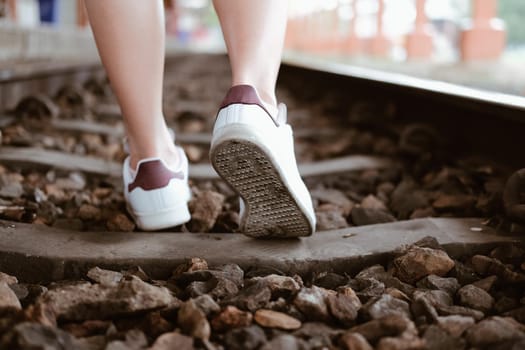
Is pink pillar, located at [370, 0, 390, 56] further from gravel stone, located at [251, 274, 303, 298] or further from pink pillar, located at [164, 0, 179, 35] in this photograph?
pink pillar, located at [164, 0, 179, 35]

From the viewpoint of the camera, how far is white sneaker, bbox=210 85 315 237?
1.23 m

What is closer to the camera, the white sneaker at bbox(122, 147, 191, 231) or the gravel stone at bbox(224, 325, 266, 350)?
the gravel stone at bbox(224, 325, 266, 350)

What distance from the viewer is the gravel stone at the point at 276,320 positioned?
3.37 ft

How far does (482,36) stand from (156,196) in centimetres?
627

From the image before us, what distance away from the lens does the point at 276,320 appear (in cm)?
104

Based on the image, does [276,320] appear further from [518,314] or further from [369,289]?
[518,314]

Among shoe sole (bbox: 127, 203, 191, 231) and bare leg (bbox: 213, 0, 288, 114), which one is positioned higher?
bare leg (bbox: 213, 0, 288, 114)

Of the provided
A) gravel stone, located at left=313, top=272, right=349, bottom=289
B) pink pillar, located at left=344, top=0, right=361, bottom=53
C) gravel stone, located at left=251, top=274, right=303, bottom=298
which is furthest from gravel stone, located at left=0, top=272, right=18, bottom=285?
pink pillar, located at left=344, top=0, right=361, bottom=53

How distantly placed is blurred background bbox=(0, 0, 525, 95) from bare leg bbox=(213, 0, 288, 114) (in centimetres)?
176

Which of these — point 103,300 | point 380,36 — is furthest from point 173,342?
point 380,36

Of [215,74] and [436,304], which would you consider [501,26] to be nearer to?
[215,74]

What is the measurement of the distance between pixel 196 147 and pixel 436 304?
5.81ft

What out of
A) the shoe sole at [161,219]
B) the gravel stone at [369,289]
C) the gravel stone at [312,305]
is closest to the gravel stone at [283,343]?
the gravel stone at [312,305]

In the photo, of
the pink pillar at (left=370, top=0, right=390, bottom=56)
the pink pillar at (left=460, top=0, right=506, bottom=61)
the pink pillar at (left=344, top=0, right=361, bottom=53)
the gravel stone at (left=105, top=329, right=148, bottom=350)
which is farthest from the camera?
the pink pillar at (left=344, top=0, right=361, bottom=53)
